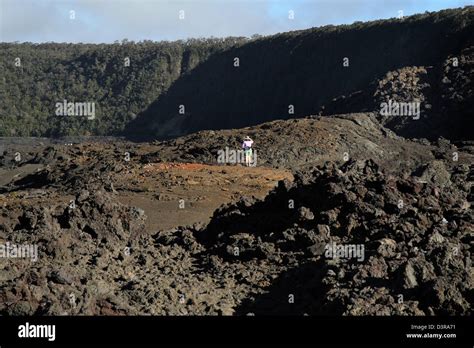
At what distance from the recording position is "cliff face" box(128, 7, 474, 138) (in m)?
41.6

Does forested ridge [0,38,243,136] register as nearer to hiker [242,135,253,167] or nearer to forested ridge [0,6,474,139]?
forested ridge [0,6,474,139]

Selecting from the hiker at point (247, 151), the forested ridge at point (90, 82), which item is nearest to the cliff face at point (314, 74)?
the forested ridge at point (90, 82)

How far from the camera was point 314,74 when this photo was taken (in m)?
58.5

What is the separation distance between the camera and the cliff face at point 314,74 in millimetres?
41625

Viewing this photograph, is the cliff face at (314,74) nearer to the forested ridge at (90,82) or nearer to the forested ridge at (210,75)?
the forested ridge at (210,75)

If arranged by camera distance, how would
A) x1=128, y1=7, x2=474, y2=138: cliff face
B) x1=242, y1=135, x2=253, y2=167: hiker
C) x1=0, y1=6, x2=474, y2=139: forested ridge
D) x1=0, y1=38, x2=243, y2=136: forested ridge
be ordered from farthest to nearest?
1. x1=0, y1=38, x2=243, y2=136: forested ridge
2. x1=0, y1=6, x2=474, y2=139: forested ridge
3. x1=128, y1=7, x2=474, y2=138: cliff face
4. x1=242, y1=135, x2=253, y2=167: hiker

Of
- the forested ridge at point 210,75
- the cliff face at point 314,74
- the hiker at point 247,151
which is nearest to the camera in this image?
the hiker at point 247,151

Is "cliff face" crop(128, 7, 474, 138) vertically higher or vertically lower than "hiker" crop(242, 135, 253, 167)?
higher

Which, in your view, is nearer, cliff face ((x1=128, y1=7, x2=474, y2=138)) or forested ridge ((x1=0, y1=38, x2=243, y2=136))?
cliff face ((x1=128, y1=7, x2=474, y2=138))

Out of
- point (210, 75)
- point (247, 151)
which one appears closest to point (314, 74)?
point (210, 75)

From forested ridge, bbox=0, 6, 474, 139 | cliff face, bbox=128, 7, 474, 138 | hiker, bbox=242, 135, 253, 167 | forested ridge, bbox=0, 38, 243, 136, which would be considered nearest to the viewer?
hiker, bbox=242, 135, 253, 167

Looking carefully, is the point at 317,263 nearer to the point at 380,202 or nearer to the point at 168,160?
the point at 380,202

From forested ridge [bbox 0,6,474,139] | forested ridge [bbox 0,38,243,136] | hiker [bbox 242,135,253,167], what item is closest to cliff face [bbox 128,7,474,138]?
forested ridge [bbox 0,6,474,139]

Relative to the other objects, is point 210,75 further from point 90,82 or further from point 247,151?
point 247,151
